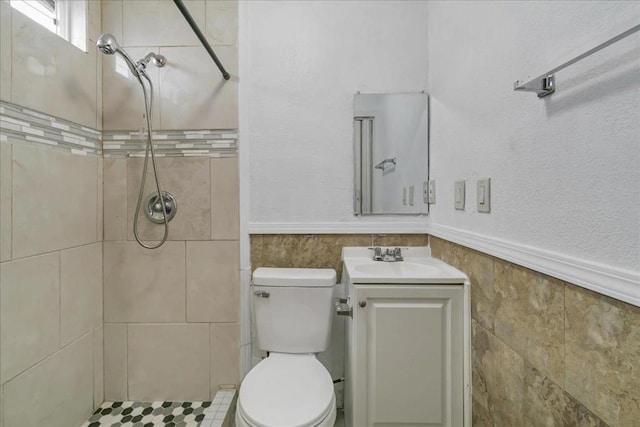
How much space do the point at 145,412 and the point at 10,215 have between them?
114 cm

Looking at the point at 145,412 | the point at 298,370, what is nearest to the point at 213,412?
the point at 145,412

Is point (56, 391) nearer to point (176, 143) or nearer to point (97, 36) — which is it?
point (176, 143)

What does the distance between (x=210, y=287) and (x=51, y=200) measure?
81 centimetres

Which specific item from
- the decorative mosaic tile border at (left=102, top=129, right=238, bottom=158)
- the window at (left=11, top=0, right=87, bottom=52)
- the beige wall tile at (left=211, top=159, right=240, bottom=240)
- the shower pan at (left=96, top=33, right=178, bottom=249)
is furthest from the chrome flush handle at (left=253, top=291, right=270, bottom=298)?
the window at (left=11, top=0, right=87, bottom=52)

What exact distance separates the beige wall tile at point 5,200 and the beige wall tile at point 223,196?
2.53 ft

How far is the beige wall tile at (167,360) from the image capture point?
162 centimetres

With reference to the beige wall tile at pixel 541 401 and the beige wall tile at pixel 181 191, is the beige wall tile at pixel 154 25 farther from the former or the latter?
the beige wall tile at pixel 541 401

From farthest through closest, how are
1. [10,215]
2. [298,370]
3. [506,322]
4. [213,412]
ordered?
[213,412], [298,370], [10,215], [506,322]

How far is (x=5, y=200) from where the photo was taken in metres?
1.12

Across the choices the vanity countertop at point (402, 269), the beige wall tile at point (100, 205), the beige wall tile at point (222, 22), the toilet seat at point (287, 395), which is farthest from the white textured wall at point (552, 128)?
the beige wall tile at point (100, 205)

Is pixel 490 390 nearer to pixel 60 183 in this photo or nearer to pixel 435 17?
pixel 435 17

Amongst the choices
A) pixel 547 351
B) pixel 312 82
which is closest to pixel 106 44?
pixel 312 82

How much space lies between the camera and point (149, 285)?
1.63 metres

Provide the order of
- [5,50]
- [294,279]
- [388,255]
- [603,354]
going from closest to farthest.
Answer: [603,354] → [5,50] → [294,279] → [388,255]
